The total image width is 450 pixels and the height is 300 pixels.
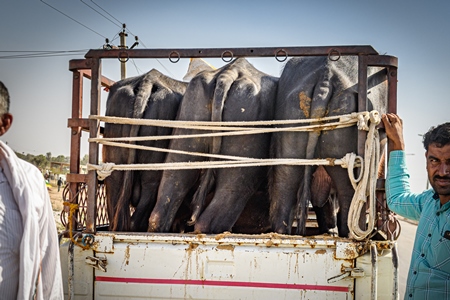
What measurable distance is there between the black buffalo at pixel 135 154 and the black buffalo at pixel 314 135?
0.86 meters

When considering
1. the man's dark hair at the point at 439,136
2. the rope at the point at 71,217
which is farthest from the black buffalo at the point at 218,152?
the man's dark hair at the point at 439,136

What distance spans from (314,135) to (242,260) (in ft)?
3.04

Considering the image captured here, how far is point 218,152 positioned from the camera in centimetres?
354

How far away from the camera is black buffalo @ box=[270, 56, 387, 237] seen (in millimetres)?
3318

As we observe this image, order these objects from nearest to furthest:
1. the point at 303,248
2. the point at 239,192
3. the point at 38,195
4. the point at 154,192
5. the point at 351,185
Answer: the point at 38,195 < the point at 303,248 < the point at 351,185 < the point at 239,192 < the point at 154,192

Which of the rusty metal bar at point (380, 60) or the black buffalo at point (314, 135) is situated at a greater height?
the rusty metal bar at point (380, 60)

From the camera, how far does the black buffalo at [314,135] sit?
10.9ft

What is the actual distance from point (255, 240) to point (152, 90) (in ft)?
5.09

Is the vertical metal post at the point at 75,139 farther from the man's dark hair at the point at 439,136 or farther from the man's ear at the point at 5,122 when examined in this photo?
the man's dark hair at the point at 439,136

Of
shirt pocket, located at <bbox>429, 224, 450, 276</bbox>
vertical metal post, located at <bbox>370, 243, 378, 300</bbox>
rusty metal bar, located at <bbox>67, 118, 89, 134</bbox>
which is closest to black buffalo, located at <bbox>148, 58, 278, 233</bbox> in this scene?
rusty metal bar, located at <bbox>67, 118, 89, 134</bbox>

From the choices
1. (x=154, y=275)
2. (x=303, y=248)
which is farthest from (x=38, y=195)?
(x=303, y=248)

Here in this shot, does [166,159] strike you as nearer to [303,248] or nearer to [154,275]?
[154,275]

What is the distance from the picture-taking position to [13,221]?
2.04 m

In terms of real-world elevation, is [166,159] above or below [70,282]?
above
